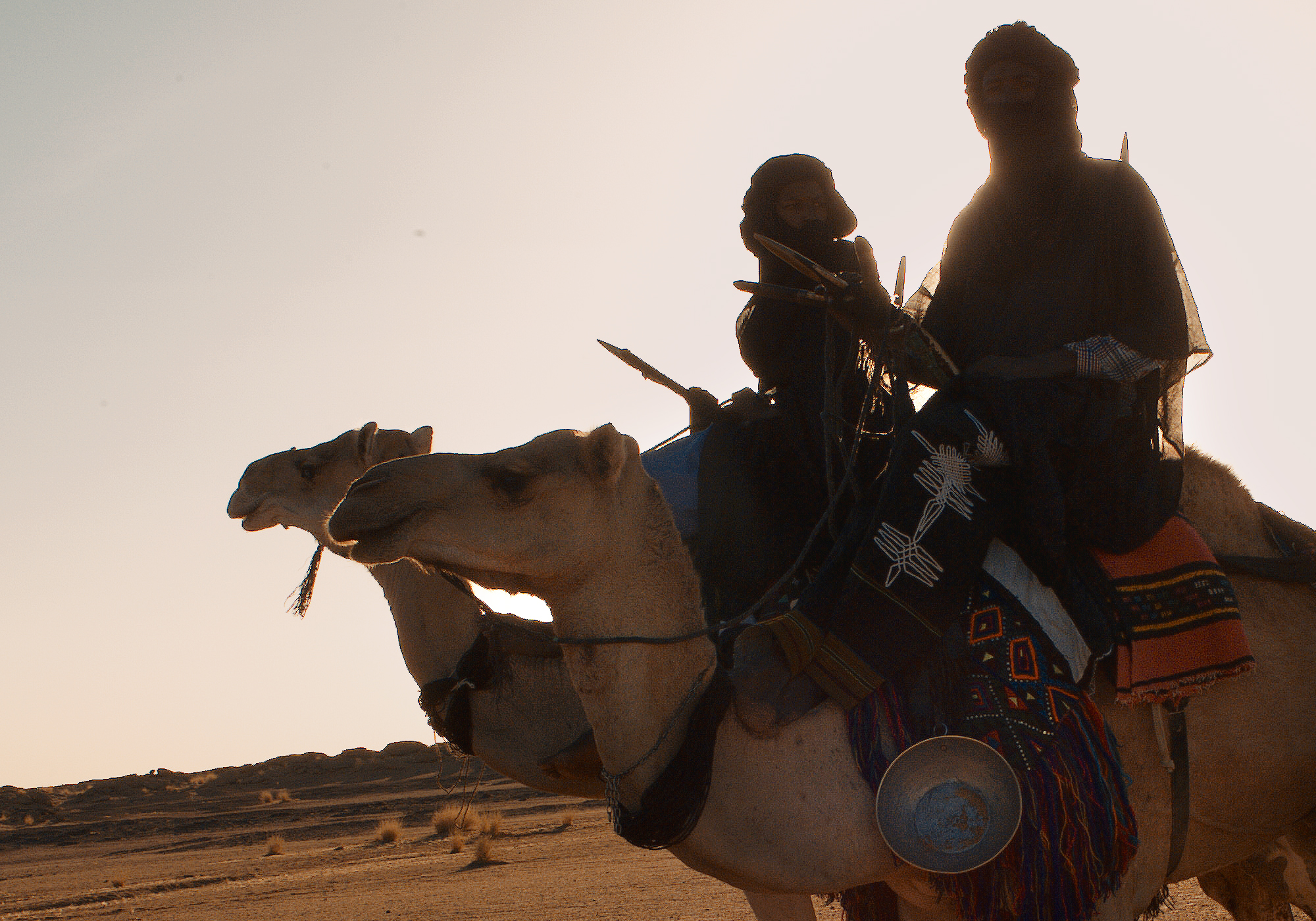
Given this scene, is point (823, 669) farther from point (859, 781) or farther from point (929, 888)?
point (929, 888)

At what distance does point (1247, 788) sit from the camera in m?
3.96

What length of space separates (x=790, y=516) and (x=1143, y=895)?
7.38ft

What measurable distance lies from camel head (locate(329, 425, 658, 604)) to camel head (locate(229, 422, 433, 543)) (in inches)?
136

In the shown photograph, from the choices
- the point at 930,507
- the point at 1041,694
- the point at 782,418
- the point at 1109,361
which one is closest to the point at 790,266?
the point at 782,418

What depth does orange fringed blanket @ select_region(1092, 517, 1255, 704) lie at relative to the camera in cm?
373

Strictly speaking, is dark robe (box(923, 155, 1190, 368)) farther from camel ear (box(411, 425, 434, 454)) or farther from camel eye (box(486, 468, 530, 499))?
camel ear (box(411, 425, 434, 454))

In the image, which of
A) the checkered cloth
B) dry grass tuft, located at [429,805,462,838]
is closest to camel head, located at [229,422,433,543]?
the checkered cloth

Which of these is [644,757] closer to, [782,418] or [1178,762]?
[1178,762]

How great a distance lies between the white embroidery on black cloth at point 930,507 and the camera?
354 centimetres

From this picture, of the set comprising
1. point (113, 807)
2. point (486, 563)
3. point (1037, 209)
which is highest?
point (1037, 209)

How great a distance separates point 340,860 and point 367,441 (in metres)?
12.0

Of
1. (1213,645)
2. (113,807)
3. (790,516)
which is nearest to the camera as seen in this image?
(1213,645)

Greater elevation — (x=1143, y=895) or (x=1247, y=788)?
(x=1247, y=788)

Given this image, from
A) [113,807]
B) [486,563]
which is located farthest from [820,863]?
[113,807]
